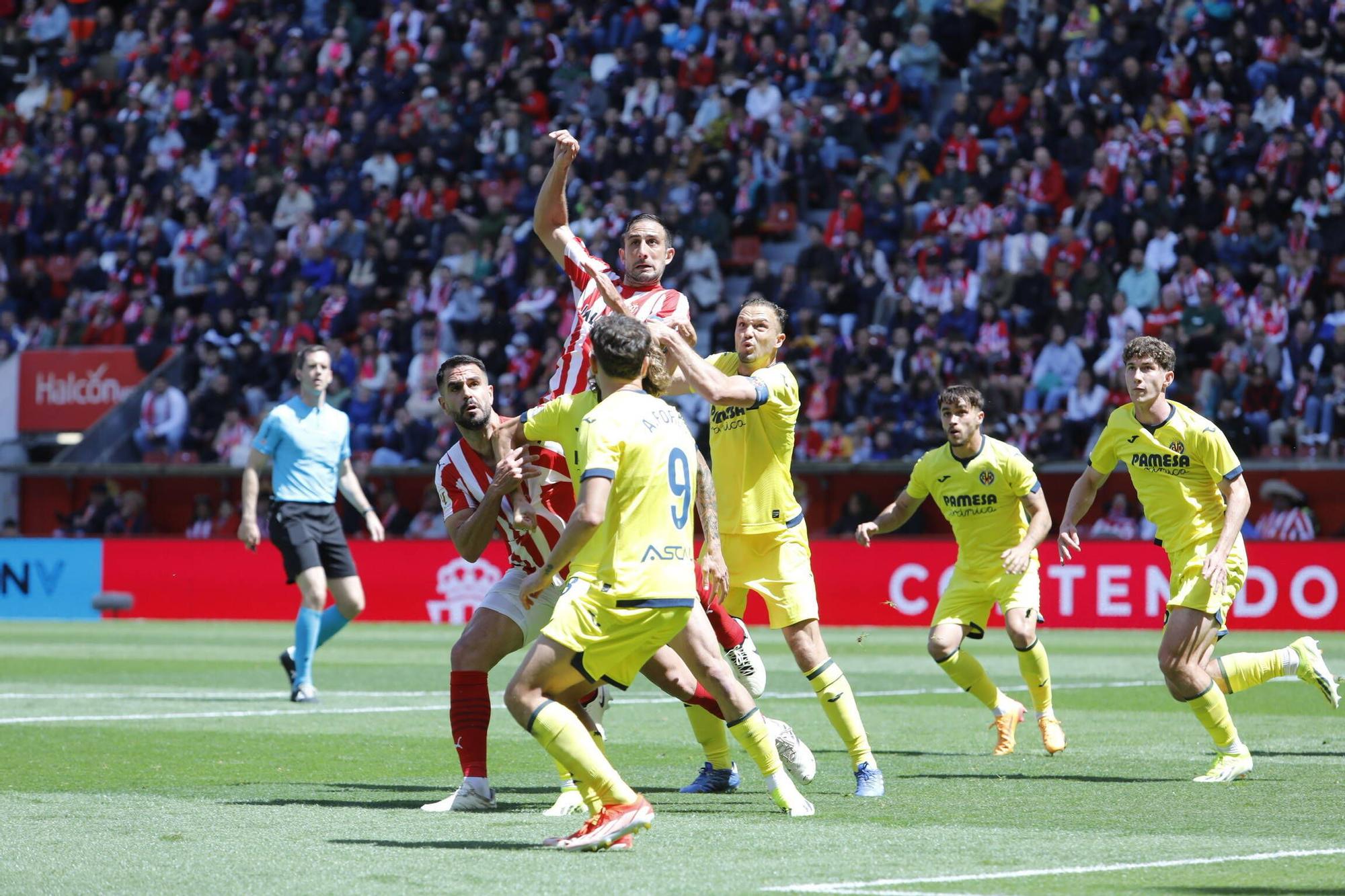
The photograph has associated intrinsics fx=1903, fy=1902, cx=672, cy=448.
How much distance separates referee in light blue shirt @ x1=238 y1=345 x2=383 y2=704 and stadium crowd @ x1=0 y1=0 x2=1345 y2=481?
11.0m

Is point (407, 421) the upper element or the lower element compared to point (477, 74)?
lower

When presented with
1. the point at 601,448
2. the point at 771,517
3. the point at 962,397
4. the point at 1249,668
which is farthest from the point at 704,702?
the point at 1249,668

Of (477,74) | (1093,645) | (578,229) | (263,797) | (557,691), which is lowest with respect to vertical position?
(1093,645)

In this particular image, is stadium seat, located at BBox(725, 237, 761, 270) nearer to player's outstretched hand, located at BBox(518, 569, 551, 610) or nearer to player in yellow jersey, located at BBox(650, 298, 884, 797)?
player in yellow jersey, located at BBox(650, 298, 884, 797)

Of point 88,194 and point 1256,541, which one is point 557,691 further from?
point 88,194

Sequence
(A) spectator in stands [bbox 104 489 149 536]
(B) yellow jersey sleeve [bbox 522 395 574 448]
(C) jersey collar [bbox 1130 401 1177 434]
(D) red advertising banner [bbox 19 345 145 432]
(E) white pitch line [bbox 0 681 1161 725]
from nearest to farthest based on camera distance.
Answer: (B) yellow jersey sleeve [bbox 522 395 574 448]
(C) jersey collar [bbox 1130 401 1177 434]
(E) white pitch line [bbox 0 681 1161 725]
(A) spectator in stands [bbox 104 489 149 536]
(D) red advertising banner [bbox 19 345 145 432]

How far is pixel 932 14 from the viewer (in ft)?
94.3

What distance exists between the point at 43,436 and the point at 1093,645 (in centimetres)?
1967

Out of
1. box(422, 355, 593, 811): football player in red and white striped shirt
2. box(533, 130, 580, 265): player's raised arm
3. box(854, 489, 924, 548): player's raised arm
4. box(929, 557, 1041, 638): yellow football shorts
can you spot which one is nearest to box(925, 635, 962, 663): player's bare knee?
box(929, 557, 1041, 638): yellow football shorts

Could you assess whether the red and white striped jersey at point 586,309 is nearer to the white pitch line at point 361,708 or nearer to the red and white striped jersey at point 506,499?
the red and white striped jersey at point 506,499

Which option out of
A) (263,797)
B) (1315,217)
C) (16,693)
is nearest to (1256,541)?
(1315,217)

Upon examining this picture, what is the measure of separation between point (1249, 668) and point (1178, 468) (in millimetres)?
1386

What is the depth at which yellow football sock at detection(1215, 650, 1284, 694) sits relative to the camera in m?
10.4

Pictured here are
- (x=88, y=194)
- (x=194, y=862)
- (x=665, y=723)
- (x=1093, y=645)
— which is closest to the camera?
(x=194, y=862)
